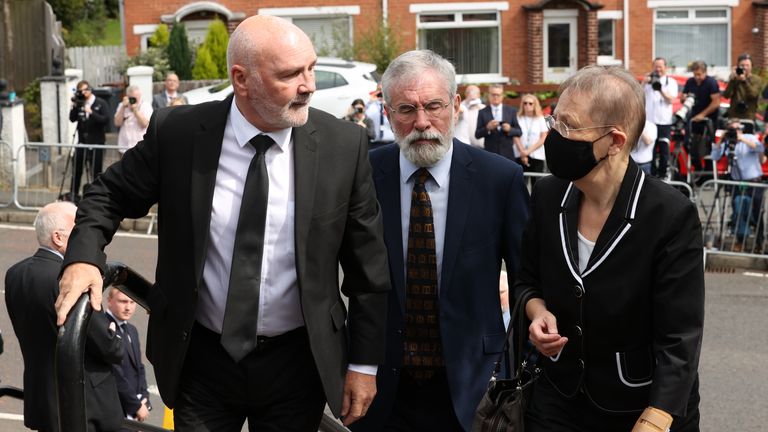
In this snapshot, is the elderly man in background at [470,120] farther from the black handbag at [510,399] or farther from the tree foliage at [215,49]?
the tree foliage at [215,49]

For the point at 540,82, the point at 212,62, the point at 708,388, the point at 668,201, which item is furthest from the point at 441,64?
the point at 540,82

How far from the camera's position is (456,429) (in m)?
4.53

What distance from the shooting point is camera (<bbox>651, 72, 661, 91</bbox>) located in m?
18.5

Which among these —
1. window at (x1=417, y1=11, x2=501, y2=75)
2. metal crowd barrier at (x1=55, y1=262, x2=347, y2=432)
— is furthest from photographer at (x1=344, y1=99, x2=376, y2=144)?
window at (x1=417, y1=11, x2=501, y2=75)

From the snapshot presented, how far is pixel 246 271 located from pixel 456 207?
45.5 inches

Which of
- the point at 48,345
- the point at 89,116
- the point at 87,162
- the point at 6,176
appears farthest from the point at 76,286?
the point at 89,116

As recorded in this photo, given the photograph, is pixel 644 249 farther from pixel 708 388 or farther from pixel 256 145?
pixel 708 388

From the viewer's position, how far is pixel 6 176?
1731 cm

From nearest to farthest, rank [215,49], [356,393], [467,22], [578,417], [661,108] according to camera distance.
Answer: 1. [578,417]
2. [356,393]
3. [661,108]
4. [215,49]
5. [467,22]

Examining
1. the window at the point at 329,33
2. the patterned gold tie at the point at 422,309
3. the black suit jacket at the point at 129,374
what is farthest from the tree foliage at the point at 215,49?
the patterned gold tie at the point at 422,309

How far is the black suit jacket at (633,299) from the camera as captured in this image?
3637 mm

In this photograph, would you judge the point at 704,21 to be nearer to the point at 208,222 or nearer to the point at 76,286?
the point at 208,222

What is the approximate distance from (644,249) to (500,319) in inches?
41.0

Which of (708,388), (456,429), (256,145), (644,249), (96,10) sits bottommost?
(708,388)
